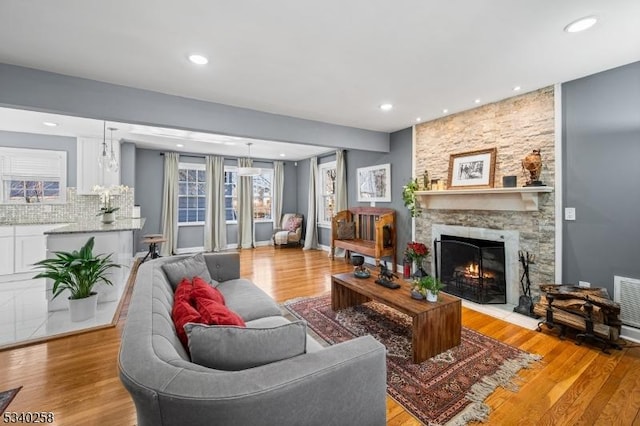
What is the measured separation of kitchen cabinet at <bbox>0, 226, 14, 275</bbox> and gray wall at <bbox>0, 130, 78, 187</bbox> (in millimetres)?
1145

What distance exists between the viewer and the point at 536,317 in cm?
305

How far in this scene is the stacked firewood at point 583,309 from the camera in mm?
2428

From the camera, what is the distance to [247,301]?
7.74ft

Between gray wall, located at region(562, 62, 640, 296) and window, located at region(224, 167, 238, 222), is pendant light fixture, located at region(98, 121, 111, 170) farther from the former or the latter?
gray wall, located at region(562, 62, 640, 296)

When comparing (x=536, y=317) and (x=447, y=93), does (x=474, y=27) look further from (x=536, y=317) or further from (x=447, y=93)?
(x=536, y=317)

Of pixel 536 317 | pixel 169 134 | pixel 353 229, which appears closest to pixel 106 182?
pixel 169 134

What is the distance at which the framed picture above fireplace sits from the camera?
3.56 meters

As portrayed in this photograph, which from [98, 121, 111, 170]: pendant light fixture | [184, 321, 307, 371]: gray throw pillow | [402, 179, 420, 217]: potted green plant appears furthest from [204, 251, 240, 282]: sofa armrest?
[402, 179, 420, 217]: potted green plant

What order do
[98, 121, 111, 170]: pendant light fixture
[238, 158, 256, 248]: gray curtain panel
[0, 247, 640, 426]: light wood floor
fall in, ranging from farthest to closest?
[238, 158, 256, 248]: gray curtain panel → [98, 121, 111, 170]: pendant light fixture → [0, 247, 640, 426]: light wood floor

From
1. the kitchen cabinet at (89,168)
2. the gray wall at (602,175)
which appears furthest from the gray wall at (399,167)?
the kitchen cabinet at (89,168)

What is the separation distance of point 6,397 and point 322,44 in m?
3.29

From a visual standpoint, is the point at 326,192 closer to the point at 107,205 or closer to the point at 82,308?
the point at 107,205

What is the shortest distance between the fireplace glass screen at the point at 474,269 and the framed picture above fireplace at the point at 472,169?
2.49ft

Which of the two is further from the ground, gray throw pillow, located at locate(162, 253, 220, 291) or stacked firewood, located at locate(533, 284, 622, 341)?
gray throw pillow, located at locate(162, 253, 220, 291)
